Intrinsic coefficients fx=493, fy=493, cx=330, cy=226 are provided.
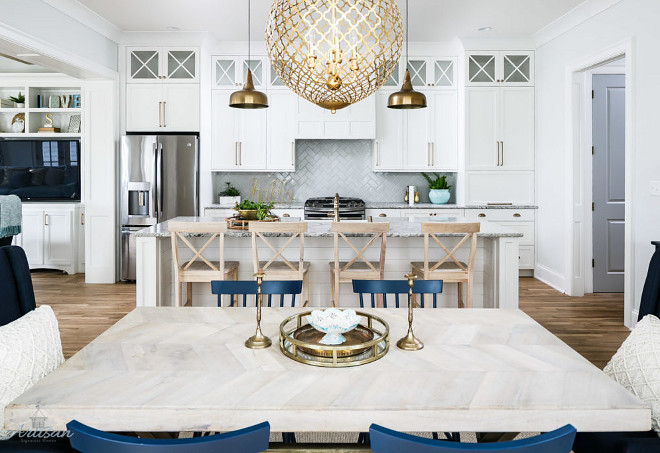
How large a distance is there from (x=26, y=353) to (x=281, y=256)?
1.72 metres

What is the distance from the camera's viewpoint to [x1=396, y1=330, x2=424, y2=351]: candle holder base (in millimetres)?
1527

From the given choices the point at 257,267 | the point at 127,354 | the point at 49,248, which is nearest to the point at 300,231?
the point at 257,267

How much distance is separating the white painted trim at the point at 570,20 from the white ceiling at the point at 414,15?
0.07m

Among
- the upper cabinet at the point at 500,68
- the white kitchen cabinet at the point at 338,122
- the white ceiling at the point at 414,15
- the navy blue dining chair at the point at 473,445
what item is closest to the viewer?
the navy blue dining chair at the point at 473,445

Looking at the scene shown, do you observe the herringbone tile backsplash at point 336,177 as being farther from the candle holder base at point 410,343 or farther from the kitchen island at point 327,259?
the candle holder base at point 410,343

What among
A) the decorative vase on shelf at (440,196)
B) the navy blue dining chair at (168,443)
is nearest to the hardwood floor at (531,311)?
the decorative vase on shelf at (440,196)

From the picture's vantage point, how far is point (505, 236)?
3.26 metres

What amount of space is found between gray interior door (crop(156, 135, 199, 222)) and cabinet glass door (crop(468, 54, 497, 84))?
129 inches

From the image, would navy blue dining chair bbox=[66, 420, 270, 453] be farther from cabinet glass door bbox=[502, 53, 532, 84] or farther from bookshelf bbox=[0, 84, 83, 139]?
bookshelf bbox=[0, 84, 83, 139]

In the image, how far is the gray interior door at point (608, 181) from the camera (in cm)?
508

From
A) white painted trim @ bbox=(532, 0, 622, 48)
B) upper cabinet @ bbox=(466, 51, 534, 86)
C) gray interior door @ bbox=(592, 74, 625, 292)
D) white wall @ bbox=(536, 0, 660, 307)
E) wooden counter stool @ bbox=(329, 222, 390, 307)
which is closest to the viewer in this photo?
wooden counter stool @ bbox=(329, 222, 390, 307)

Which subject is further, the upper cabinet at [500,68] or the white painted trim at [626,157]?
the upper cabinet at [500,68]

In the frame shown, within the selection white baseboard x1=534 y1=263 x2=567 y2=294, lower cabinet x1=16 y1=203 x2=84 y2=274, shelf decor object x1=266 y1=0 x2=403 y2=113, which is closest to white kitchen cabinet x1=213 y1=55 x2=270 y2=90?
lower cabinet x1=16 y1=203 x2=84 y2=274

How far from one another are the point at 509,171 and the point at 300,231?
12.0 feet
